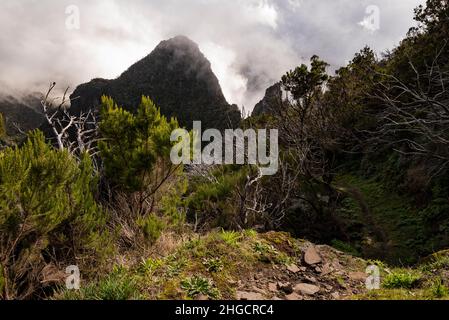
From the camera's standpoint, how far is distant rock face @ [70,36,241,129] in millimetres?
80750

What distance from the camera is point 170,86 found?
93625 millimetres

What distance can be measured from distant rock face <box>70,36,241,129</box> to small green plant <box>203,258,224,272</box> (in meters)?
66.5

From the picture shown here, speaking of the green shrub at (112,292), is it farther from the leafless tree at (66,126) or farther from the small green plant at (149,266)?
the leafless tree at (66,126)

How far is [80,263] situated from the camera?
7266mm

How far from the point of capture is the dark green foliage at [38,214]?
5.73 metres

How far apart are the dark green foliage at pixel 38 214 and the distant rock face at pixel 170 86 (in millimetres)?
64570

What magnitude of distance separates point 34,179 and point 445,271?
7289 mm

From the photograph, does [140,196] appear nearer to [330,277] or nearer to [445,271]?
[330,277]

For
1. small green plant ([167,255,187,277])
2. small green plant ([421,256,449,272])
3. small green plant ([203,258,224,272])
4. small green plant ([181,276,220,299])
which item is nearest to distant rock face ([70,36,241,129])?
small green plant ([421,256,449,272])

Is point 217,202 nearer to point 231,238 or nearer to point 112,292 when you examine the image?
point 231,238

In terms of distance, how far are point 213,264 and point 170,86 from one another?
92107 millimetres

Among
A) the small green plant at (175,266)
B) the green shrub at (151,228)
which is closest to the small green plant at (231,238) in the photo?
the small green plant at (175,266)
